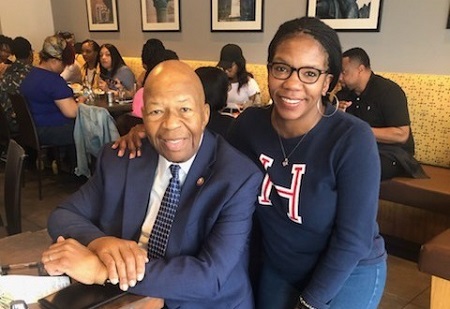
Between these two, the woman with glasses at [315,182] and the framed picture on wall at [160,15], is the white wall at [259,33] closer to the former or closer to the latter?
the framed picture on wall at [160,15]

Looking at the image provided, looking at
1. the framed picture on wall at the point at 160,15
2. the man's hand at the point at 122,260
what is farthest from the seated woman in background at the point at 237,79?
the man's hand at the point at 122,260

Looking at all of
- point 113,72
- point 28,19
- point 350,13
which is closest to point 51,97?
point 113,72

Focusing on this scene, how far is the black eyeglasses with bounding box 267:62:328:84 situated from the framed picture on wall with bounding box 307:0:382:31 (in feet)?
8.83

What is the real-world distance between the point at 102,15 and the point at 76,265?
251 inches

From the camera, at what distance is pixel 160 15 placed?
577 cm

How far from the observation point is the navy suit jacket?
112 centimetres

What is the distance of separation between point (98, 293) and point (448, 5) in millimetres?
3323

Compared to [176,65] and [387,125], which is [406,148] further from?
[176,65]

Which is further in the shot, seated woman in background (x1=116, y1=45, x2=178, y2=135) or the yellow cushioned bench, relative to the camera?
seated woman in background (x1=116, y1=45, x2=178, y2=135)

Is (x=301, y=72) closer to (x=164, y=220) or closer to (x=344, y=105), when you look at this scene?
(x=164, y=220)

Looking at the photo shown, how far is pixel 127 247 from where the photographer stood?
109 cm

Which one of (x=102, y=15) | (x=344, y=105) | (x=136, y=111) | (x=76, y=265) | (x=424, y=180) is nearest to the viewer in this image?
(x=76, y=265)

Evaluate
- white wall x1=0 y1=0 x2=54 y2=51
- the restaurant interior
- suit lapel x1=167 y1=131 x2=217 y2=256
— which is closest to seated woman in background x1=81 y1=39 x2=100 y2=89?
the restaurant interior

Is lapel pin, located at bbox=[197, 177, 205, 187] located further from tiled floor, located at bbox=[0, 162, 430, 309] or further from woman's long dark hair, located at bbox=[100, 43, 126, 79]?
woman's long dark hair, located at bbox=[100, 43, 126, 79]
